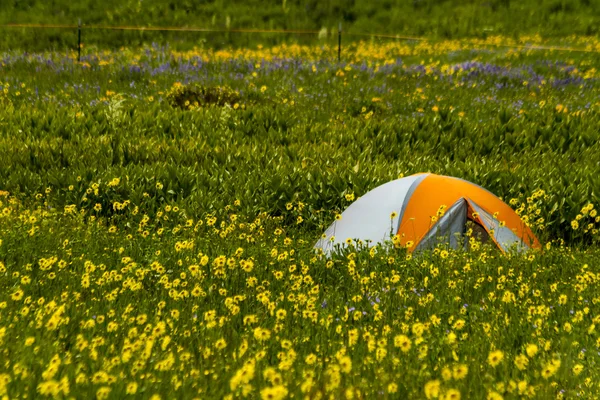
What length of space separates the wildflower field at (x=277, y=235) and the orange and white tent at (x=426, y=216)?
31cm

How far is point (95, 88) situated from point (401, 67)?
8.00m

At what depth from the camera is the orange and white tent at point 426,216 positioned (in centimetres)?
613

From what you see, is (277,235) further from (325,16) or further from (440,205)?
(325,16)

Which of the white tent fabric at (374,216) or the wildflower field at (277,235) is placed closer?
the wildflower field at (277,235)

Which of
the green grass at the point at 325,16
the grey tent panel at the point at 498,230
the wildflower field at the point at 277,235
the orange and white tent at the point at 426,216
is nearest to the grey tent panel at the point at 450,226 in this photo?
the orange and white tent at the point at 426,216

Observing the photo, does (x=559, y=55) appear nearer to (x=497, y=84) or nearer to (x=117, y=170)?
(x=497, y=84)

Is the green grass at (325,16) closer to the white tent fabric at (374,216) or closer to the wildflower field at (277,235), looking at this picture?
the wildflower field at (277,235)

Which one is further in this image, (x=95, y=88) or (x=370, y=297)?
(x=95, y=88)

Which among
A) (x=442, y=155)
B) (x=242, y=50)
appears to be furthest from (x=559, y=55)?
(x=442, y=155)

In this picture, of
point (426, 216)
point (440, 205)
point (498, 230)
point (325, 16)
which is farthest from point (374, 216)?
point (325, 16)

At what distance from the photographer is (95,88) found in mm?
13680

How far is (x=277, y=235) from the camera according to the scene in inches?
261

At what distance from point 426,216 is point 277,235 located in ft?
5.24

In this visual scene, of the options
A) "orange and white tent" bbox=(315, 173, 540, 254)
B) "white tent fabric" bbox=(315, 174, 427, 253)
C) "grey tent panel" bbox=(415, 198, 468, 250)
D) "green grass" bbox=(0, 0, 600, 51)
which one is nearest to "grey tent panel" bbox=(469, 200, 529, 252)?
"orange and white tent" bbox=(315, 173, 540, 254)
